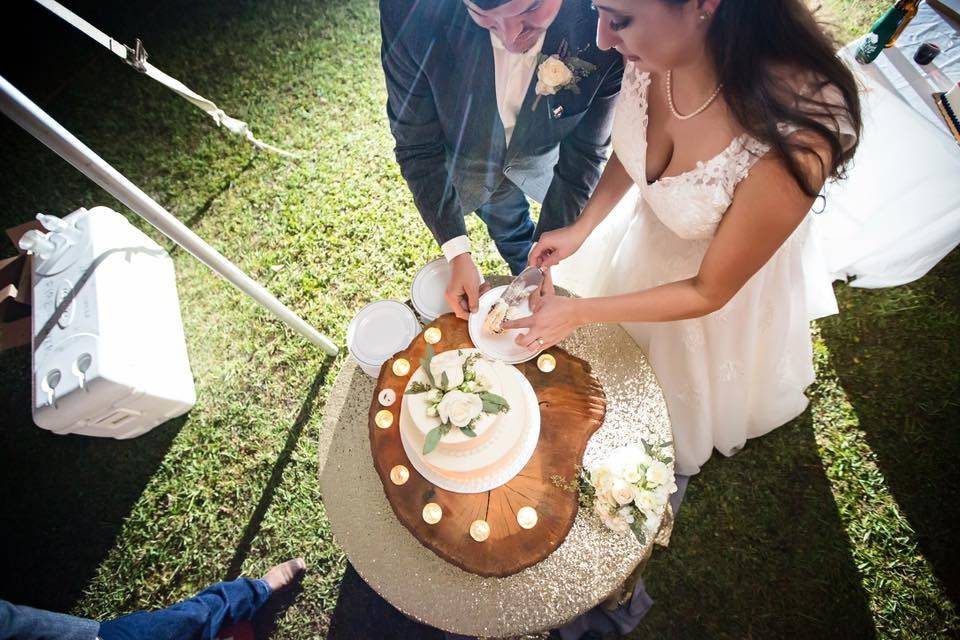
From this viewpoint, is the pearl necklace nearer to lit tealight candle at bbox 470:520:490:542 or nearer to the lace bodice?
the lace bodice

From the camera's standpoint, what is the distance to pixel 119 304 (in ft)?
8.37

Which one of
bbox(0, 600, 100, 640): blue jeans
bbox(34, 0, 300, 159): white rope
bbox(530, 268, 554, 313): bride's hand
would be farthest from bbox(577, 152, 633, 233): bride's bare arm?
bbox(0, 600, 100, 640): blue jeans

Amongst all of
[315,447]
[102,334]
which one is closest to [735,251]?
[315,447]

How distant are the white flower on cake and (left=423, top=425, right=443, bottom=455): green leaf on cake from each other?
17.3 inches

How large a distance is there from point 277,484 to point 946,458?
3593mm

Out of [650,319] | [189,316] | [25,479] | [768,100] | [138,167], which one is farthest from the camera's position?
[138,167]

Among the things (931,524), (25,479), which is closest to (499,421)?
(931,524)

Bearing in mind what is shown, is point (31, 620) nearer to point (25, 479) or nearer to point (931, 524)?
point (25, 479)

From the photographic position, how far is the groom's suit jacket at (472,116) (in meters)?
1.54

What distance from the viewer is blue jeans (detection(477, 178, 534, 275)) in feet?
8.29

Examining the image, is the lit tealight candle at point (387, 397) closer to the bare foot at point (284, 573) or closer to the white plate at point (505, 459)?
the white plate at point (505, 459)

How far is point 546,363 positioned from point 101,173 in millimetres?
1605

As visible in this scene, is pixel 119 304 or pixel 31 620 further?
pixel 119 304

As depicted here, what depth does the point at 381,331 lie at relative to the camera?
198 cm
